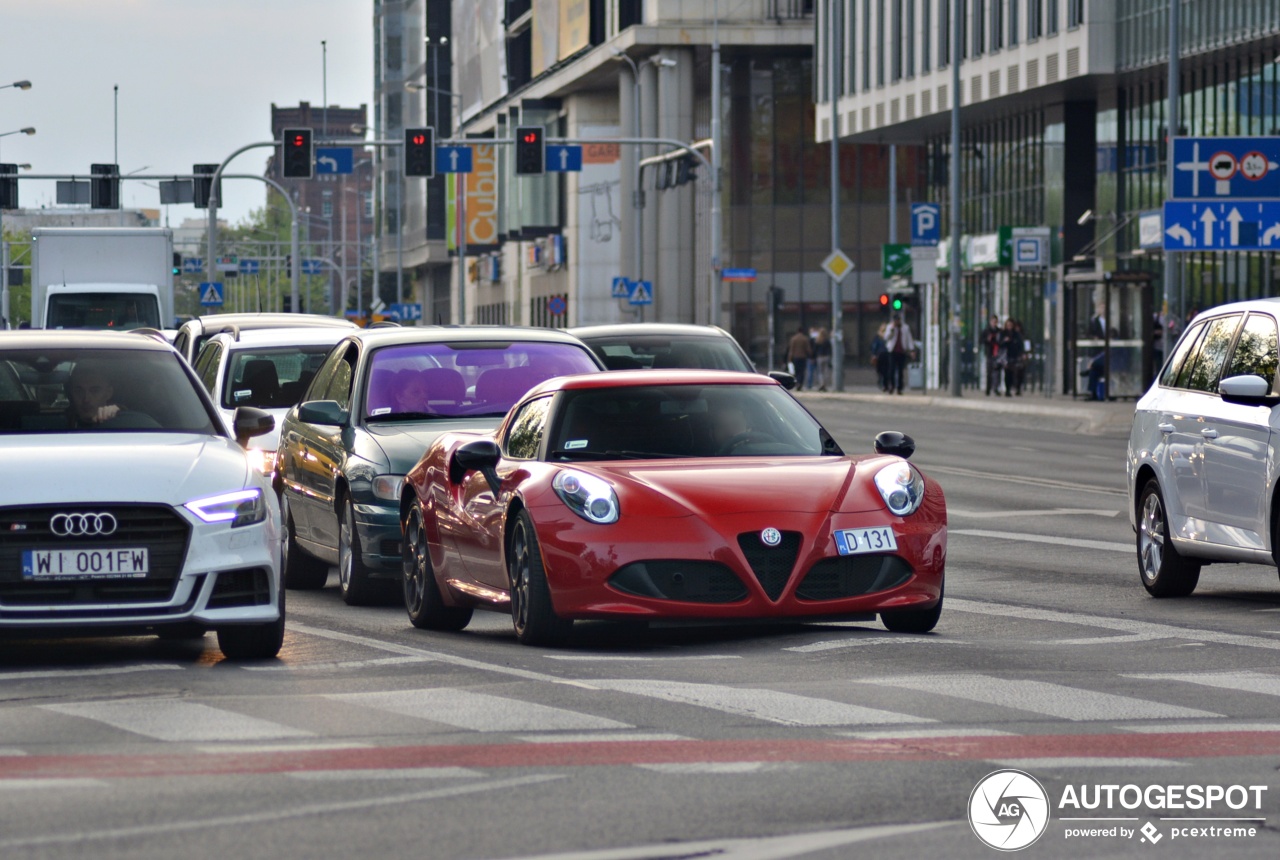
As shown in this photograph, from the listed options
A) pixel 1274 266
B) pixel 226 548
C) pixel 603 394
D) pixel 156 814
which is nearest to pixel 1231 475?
pixel 603 394

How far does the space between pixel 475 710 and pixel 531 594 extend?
7.14 ft

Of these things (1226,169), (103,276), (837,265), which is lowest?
(103,276)

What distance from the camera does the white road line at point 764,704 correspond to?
27.3 ft

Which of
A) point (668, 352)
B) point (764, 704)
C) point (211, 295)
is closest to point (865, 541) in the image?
point (764, 704)

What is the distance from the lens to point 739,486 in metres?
10.8

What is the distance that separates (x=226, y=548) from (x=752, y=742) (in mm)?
3239

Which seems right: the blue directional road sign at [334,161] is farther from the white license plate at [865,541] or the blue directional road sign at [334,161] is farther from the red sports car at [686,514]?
the white license plate at [865,541]

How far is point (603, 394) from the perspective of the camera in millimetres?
11719

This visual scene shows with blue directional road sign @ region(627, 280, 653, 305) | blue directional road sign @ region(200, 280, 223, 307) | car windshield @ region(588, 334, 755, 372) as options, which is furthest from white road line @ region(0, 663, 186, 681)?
blue directional road sign @ region(200, 280, 223, 307)

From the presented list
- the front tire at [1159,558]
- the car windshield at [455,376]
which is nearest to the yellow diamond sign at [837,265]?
the car windshield at [455,376]

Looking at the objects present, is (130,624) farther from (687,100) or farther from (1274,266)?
(687,100)

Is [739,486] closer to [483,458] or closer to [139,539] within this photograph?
[483,458]

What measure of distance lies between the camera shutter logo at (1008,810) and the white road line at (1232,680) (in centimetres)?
246

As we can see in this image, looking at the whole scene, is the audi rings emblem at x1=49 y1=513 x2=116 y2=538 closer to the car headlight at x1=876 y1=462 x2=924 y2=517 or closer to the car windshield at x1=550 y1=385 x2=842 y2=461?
the car windshield at x1=550 y1=385 x2=842 y2=461
